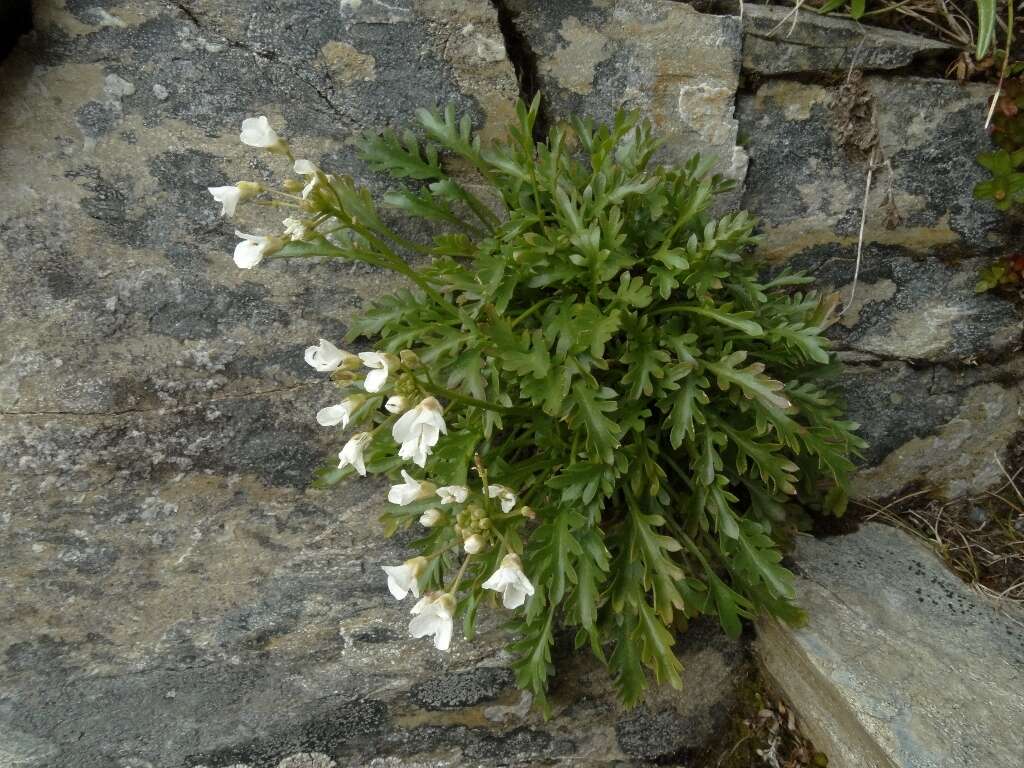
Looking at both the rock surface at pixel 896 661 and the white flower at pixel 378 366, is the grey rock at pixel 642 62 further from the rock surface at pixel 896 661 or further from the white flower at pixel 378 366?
the rock surface at pixel 896 661

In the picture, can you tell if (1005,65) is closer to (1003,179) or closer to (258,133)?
(1003,179)

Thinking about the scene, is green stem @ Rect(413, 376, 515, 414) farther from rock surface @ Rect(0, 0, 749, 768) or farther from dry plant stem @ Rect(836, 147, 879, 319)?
dry plant stem @ Rect(836, 147, 879, 319)

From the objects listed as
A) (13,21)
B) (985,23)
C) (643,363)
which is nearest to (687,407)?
(643,363)

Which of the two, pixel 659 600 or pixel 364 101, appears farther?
pixel 364 101

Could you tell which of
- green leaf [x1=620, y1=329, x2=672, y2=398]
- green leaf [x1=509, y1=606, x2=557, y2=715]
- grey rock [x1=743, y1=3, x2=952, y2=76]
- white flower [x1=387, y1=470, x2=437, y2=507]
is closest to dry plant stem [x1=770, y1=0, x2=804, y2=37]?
grey rock [x1=743, y1=3, x2=952, y2=76]

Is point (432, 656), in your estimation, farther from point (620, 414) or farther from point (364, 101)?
point (364, 101)

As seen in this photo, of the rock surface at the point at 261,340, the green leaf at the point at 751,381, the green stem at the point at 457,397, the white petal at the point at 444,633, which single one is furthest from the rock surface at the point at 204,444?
the green leaf at the point at 751,381

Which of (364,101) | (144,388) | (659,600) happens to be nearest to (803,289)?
(659,600)
